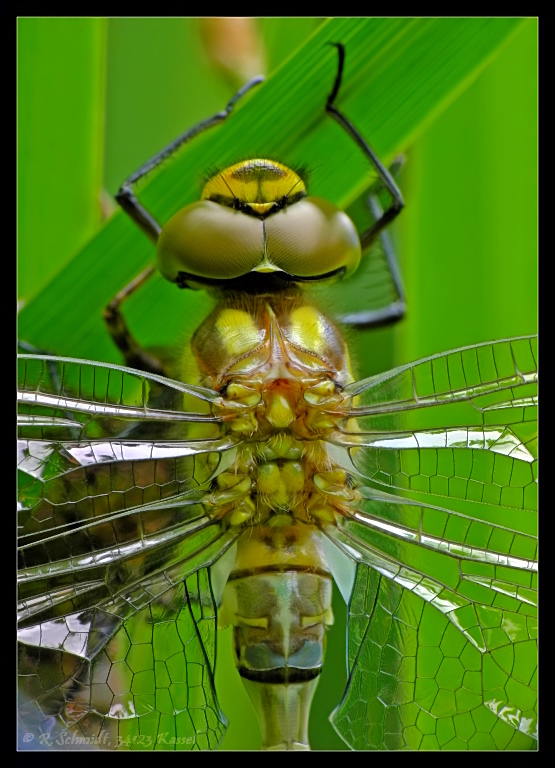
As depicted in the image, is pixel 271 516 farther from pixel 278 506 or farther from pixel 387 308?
pixel 387 308

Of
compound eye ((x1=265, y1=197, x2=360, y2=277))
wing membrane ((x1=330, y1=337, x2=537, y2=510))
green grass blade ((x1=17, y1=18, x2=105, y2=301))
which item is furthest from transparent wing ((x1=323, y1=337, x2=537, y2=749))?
green grass blade ((x1=17, y1=18, x2=105, y2=301))

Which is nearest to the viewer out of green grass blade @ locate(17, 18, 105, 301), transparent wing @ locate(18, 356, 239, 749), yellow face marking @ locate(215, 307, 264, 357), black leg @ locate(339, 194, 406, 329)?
transparent wing @ locate(18, 356, 239, 749)

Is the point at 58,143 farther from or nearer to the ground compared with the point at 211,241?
farther from the ground

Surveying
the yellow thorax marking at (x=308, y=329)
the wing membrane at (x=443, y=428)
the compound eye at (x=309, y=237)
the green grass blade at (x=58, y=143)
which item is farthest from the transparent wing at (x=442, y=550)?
the green grass blade at (x=58, y=143)

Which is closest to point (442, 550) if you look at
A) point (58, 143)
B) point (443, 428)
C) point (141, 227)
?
point (443, 428)

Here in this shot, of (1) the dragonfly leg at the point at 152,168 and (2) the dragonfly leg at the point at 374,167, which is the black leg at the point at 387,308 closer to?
(2) the dragonfly leg at the point at 374,167

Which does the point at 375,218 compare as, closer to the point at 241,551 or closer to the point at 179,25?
the point at 179,25

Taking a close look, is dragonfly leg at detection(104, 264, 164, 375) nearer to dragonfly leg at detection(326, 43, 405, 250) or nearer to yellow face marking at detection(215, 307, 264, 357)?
yellow face marking at detection(215, 307, 264, 357)

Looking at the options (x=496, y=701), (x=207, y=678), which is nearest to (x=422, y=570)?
(x=496, y=701)
